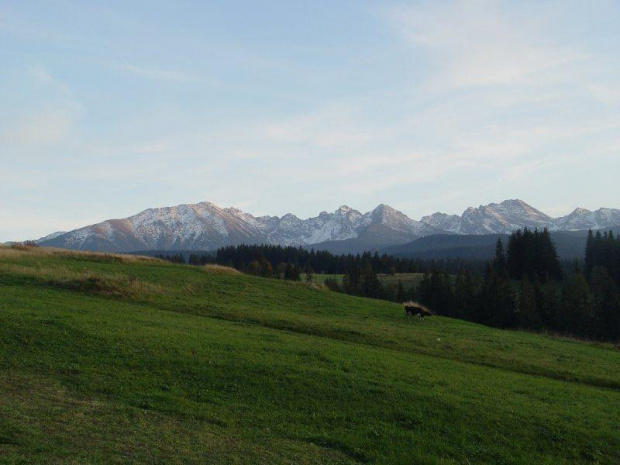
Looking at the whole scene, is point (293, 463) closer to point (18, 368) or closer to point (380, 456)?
point (380, 456)

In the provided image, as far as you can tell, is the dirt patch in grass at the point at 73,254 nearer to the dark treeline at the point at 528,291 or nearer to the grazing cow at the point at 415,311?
the grazing cow at the point at 415,311

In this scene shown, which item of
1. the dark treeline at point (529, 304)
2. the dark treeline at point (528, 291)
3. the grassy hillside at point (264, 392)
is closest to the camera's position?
the grassy hillside at point (264, 392)

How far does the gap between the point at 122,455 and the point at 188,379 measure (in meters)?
6.50

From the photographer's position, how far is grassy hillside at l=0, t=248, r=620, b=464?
12680 mm

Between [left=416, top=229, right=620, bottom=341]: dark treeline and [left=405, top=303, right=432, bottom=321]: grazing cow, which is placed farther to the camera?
[left=416, top=229, right=620, bottom=341]: dark treeline

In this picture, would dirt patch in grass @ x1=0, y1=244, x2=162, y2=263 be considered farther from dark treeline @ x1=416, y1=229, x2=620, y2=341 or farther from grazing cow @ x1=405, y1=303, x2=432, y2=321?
dark treeline @ x1=416, y1=229, x2=620, y2=341

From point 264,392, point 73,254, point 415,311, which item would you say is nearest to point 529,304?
point 415,311

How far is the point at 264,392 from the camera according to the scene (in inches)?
677

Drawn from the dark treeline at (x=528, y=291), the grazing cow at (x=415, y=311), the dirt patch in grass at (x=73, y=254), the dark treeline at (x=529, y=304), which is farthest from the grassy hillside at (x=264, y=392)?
the dark treeline at (x=528, y=291)

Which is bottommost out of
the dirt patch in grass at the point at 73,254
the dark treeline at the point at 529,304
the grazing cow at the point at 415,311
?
the dark treeline at the point at 529,304

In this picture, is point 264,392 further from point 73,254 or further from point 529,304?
point 529,304

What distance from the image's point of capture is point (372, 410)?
16.7 meters

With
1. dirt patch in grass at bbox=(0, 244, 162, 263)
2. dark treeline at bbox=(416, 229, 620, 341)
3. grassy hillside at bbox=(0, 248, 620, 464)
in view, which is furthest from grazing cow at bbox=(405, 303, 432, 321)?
dark treeline at bbox=(416, 229, 620, 341)

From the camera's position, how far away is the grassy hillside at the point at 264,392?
41.6 feet
